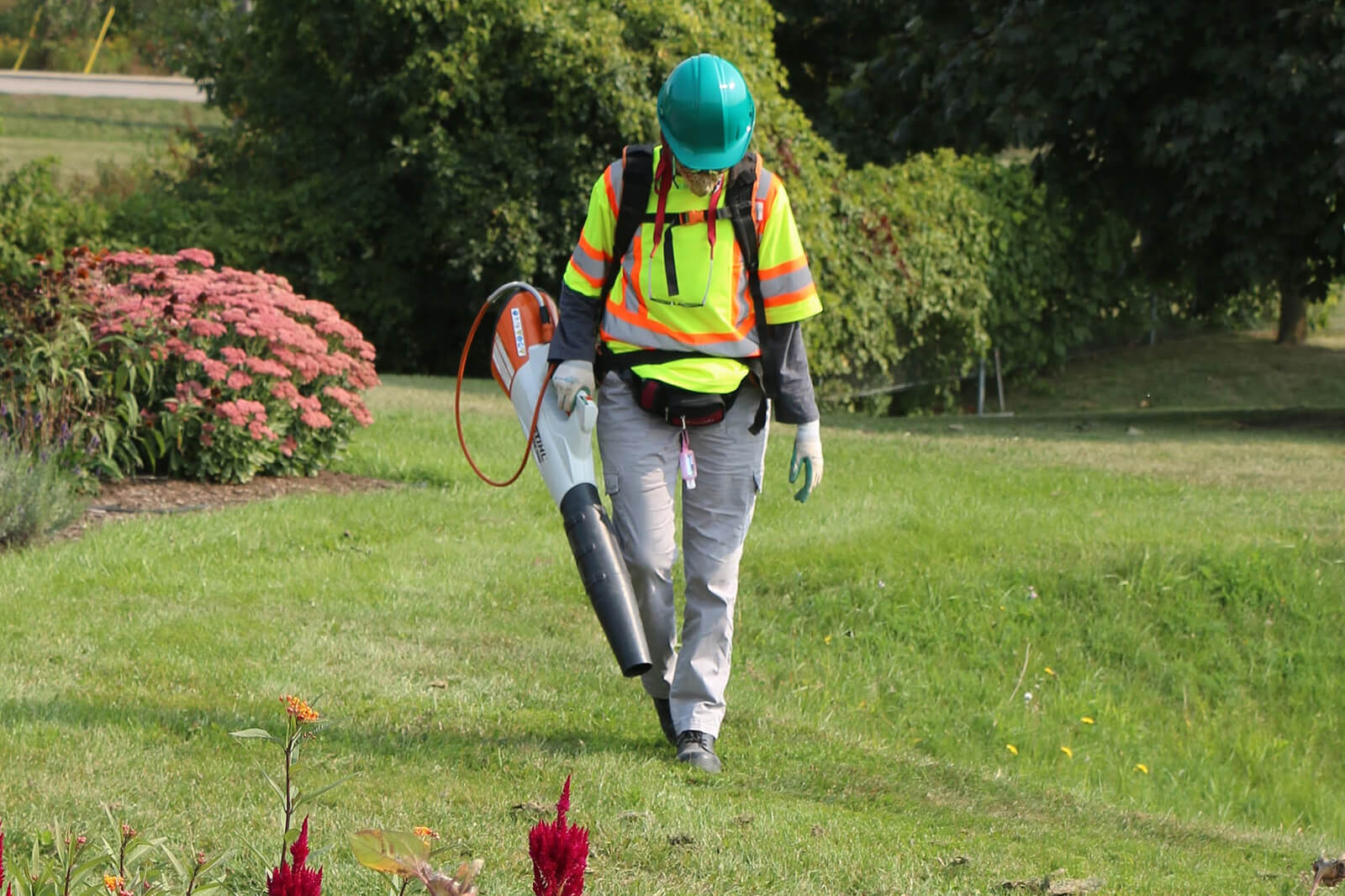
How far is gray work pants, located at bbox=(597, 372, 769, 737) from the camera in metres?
4.70

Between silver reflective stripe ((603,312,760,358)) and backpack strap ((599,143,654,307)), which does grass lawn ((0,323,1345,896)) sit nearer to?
silver reflective stripe ((603,312,760,358))

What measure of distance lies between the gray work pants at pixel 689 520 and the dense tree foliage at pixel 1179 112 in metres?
10.1

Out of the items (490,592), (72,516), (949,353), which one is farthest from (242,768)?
(949,353)

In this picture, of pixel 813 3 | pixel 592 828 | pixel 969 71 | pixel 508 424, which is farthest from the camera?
pixel 813 3

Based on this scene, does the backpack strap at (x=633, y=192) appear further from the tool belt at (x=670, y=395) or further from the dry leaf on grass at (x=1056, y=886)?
the dry leaf on grass at (x=1056, y=886)

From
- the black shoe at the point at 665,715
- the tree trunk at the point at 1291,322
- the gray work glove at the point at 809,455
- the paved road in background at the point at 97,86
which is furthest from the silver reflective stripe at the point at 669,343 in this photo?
the paved road in background at the point at 97,86

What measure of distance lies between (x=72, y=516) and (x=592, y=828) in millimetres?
4689

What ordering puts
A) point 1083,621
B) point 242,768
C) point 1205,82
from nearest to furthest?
1. point 242,768
2. point 1083,621
3. point 1205,82

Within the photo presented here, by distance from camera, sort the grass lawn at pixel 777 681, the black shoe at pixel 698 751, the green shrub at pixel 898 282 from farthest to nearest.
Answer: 1. the green shrub at pixel 898 282
2. the black shoe at pixel 698 751
3. the grass lawn at pixel 777 681

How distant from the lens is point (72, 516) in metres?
7.66

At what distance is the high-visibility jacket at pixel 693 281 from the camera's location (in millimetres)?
4539

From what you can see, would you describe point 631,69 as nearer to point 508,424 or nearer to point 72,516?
point 508,424

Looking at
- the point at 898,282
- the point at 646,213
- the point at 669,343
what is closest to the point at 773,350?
the point at 669,343

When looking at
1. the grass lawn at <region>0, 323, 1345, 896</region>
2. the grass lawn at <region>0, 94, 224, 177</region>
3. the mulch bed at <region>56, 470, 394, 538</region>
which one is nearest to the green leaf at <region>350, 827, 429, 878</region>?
the grass lawn at <region>0, 323, 1345, 896</region>
